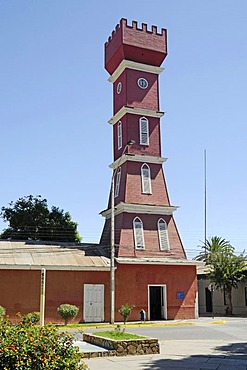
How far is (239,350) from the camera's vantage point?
47.9 ft

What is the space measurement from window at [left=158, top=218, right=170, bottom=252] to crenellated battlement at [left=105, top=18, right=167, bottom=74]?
11.6 m

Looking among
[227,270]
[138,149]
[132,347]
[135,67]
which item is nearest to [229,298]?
[227,270]

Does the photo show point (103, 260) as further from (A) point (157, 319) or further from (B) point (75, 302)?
(A) point (157, 319)

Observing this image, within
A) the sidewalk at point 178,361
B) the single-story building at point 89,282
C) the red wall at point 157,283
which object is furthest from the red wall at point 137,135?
the sidewalk at point 178,361

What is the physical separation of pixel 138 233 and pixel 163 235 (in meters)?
1.82

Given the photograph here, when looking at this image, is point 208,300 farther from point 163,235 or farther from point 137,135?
point 137,135

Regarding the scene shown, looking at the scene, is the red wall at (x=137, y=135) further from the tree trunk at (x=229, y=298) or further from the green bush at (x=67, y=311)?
the green bush at (x=67, y=311)

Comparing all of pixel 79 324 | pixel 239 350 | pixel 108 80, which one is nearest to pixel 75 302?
pixel 79 324

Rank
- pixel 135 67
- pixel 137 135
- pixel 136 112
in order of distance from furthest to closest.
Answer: pixel 135 67, pixel 136 112, pixel 137 135

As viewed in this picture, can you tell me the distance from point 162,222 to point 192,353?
16.9 metres

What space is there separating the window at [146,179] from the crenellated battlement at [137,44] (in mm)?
7741

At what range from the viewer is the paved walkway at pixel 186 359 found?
11.3m

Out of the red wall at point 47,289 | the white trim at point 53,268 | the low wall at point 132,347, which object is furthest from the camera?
the red wall at point 47,289

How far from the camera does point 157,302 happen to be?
29.7 metres
